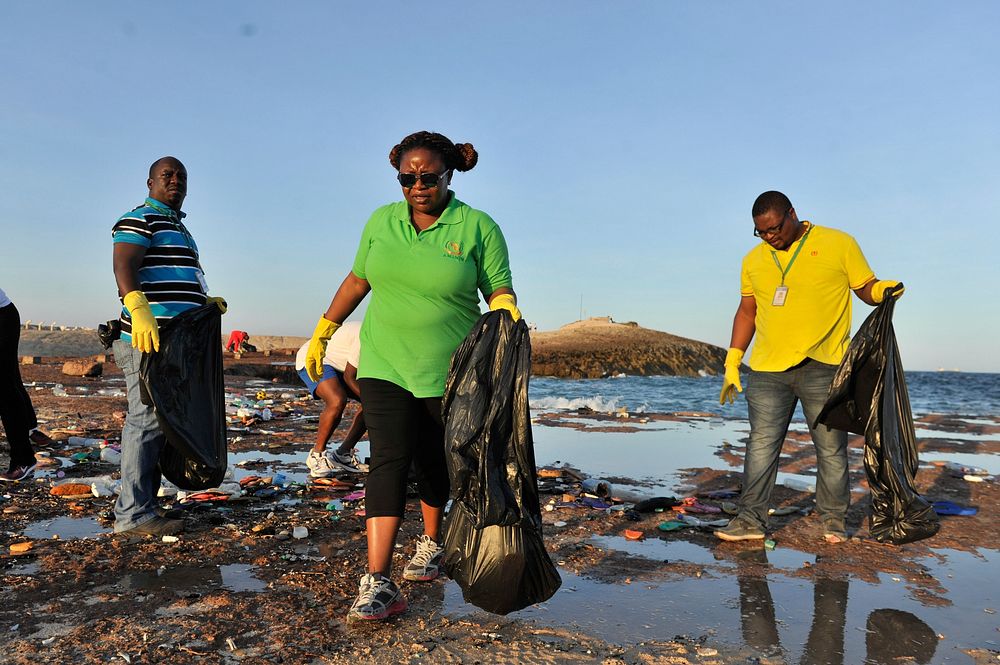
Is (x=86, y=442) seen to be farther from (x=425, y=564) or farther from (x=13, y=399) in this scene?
(x=425, y=564)

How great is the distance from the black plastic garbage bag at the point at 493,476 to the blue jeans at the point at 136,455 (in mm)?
2046

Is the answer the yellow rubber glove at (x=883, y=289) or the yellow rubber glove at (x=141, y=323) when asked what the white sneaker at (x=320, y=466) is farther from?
the yellow rubber glove at (x=883, y=289)

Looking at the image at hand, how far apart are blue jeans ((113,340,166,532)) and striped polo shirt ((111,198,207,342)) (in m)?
0.17

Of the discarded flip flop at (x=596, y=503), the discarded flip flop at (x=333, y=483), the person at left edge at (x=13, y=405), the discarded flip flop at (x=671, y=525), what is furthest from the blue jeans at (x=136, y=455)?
the discarded flip flop at (x=671, y=525)

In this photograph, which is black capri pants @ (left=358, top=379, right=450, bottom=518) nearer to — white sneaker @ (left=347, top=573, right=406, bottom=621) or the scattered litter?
white sneaker @ (left=347, top=573, right=406, bottom=621)

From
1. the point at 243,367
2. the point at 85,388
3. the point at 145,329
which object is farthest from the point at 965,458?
the point at 243,367

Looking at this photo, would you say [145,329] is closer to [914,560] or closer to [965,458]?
[914,560]

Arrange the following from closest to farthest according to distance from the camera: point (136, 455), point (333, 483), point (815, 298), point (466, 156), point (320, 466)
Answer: point (466, 156)
point (136, 455)
point (815, 298)
point (333, 483)
point (320, 466)

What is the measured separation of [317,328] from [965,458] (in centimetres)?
751

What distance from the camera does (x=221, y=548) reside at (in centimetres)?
357

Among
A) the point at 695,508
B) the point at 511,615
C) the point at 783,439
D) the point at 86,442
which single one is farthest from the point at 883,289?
the point at 86,442

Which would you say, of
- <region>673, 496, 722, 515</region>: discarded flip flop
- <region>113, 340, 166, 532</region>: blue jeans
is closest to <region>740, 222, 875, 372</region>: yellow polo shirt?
<region>673, 496, 722, 515</region>: discarded flip flop

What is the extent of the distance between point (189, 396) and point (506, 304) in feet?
6.77

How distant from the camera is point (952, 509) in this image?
4852mm
